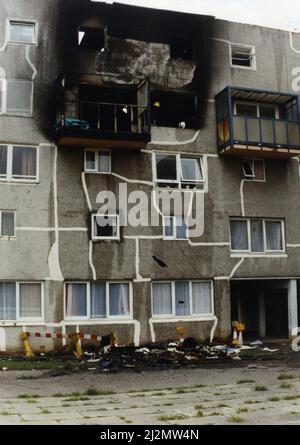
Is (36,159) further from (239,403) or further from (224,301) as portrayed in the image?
(239,403)

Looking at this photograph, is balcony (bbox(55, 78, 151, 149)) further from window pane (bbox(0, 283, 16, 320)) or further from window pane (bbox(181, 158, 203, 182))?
window pane (bbox(0, 283, 16, 320))

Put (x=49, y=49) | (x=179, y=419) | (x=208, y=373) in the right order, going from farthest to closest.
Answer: (x=49, y=49)
(x=208, y=373)
(x=179, y=419)

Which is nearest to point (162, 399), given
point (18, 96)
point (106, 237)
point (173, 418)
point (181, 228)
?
point (173, 418)

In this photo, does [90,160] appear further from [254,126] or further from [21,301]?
[254,126]

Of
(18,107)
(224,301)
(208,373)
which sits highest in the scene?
(18,107)

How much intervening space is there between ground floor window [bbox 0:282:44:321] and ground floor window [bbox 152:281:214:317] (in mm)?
4395

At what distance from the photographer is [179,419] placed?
948 centimetres

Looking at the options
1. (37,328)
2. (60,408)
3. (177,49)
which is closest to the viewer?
(60,408)

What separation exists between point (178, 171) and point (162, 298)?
16.7 ft

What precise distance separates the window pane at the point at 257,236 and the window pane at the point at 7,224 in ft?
32.1

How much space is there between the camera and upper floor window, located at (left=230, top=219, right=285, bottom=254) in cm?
2369

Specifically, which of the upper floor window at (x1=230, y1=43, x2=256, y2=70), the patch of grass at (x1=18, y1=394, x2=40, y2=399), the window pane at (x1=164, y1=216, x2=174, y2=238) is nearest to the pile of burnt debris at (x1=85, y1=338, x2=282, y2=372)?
the window pane at (x1=164, y1=216, x2=174, y2=238)

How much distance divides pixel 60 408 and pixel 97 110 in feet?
47.8
